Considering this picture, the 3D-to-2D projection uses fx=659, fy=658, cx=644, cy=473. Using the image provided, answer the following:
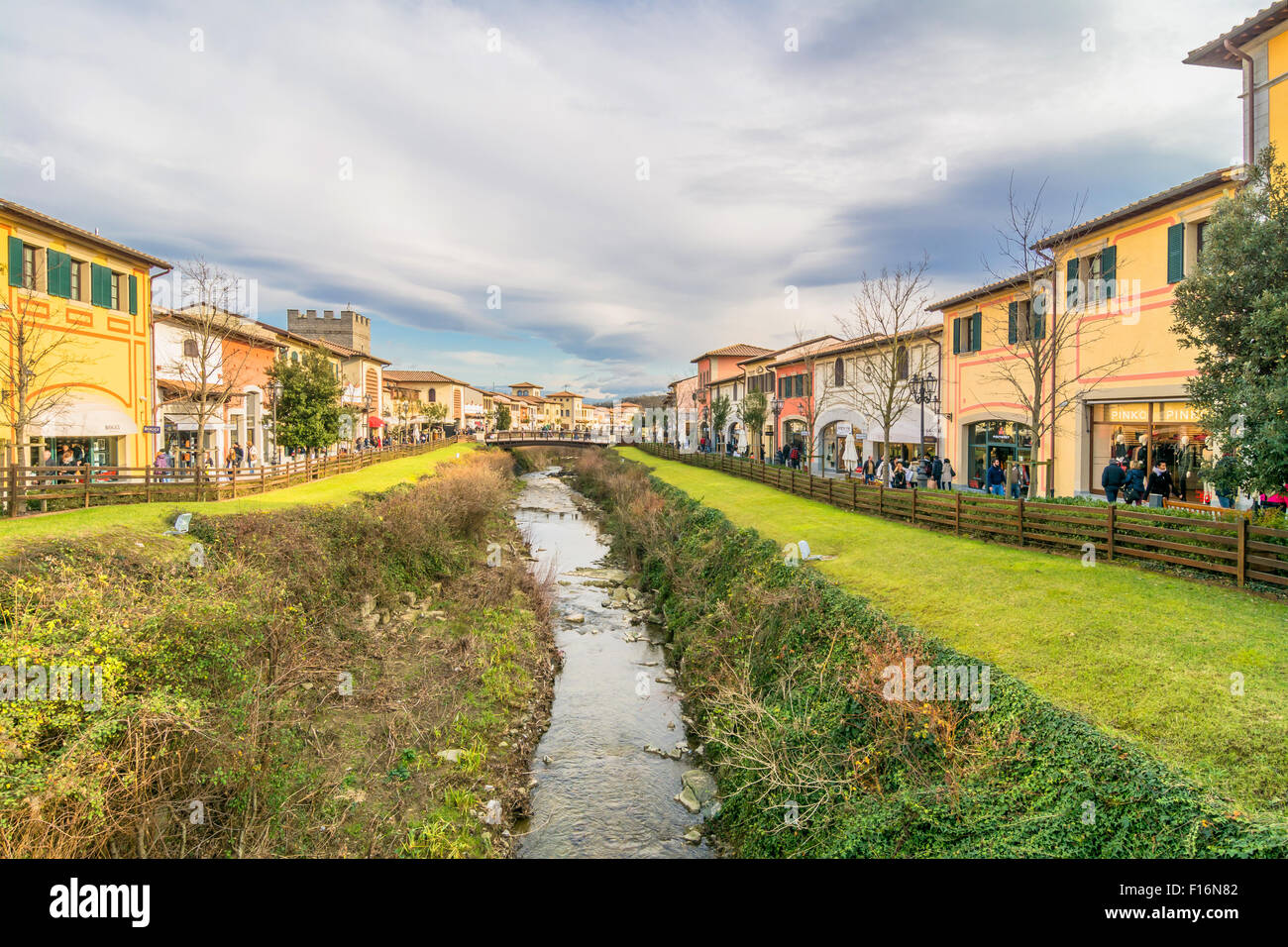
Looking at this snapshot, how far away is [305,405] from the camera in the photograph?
97.2 ft

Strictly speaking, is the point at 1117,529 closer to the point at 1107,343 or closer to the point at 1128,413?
the point at 1128,413

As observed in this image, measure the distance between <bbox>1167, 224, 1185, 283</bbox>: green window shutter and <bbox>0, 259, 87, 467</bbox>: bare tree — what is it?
101 ft

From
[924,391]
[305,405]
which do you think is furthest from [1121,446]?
[305,405]

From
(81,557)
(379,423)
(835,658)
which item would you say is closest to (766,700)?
(835,658)

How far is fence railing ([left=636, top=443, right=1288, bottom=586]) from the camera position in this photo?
10.0 meters

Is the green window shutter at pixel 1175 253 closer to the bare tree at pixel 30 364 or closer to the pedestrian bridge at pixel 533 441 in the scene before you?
the bare tree at pixel 30 364

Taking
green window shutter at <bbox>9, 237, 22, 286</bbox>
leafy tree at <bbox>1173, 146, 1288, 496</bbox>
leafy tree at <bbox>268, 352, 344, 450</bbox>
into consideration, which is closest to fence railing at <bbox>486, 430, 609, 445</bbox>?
leafy tree at <bbox>268, 352, 344, 450</bbox>

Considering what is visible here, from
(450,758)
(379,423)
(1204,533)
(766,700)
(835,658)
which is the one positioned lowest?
(450,758)

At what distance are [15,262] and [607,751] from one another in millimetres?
22008

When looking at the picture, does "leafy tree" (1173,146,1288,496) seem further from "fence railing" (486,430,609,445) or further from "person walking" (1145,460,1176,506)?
"fence railing" (486,430,609,445)

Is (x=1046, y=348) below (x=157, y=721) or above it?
above

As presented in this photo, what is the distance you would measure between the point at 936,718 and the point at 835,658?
2.99m

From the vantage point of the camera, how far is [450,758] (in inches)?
406

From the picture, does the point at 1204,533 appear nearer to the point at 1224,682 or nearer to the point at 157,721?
the point at 1224,682
